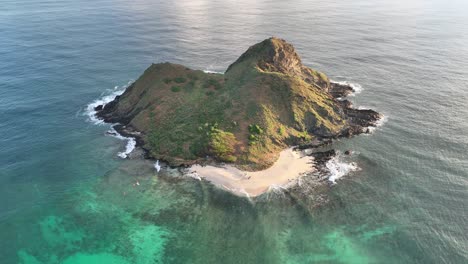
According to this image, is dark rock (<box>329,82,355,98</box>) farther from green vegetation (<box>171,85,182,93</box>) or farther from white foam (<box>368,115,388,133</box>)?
green vegetation (<box>171,85,182,93</box>)

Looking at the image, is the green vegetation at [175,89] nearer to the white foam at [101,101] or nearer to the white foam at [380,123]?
the white foam at [101,101]

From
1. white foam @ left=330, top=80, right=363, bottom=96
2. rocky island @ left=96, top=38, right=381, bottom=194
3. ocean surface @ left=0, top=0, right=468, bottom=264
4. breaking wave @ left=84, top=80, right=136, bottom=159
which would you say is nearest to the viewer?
ocean surface @ left=0, top=0, right=468, bottom=264

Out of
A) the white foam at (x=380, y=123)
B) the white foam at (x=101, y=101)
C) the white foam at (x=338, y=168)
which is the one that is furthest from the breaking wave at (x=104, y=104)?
the white foam at (x=380, y=123)

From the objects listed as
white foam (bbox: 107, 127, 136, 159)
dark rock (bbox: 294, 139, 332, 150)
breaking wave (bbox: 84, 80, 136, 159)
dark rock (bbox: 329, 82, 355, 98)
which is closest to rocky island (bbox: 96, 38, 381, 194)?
dark rock (bbox: 294, 139, 332, 150)

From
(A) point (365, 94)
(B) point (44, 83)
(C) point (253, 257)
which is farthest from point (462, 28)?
(B) point (44, 83)

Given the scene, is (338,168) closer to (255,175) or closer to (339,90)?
(255,175)

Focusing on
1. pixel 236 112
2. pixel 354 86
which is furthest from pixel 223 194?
pixel 354 86
